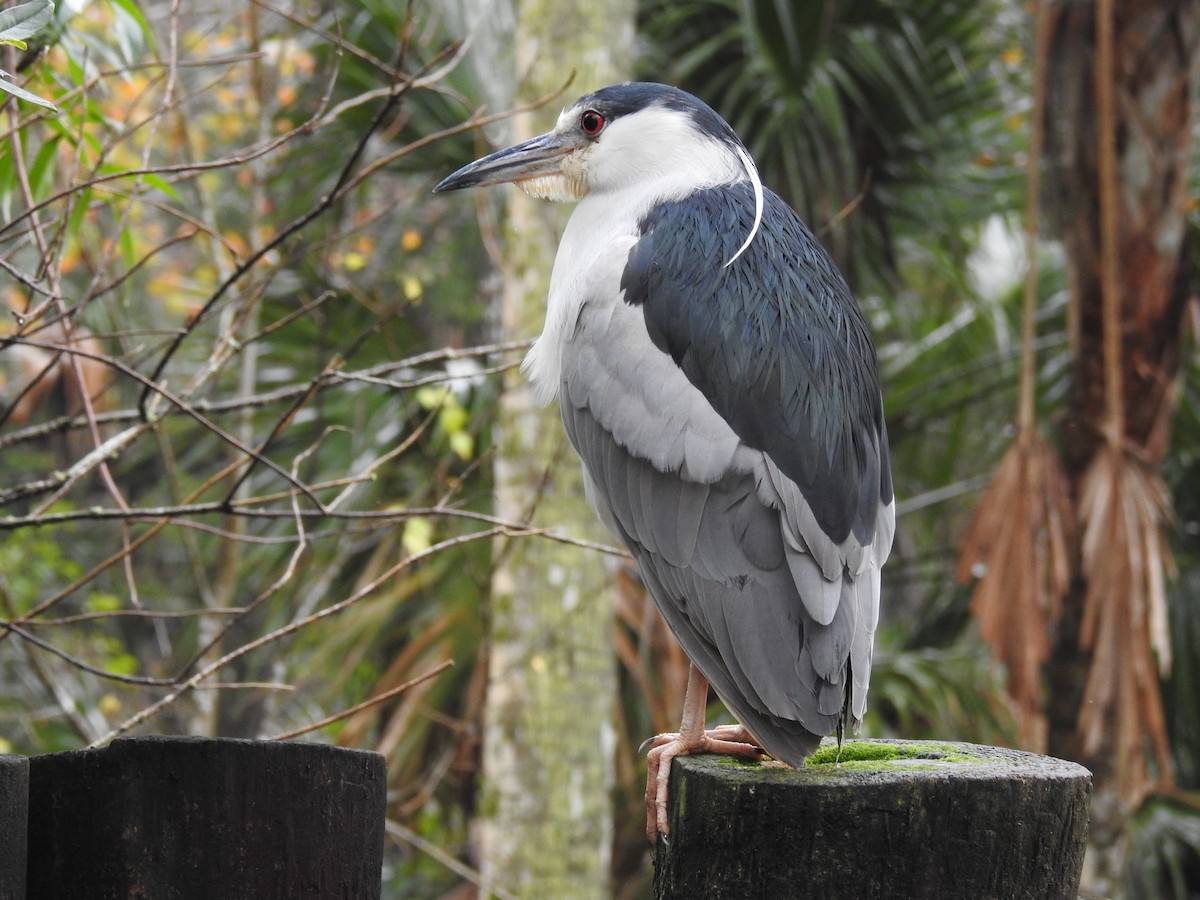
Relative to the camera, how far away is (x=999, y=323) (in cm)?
611

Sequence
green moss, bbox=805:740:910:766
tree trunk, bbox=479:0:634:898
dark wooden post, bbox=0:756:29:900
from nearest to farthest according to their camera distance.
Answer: dark wooden post, bbox=0:756:29:900 < green moss, bbox=805:740:910:766 < tree trunk, bbox=479:0:634:898

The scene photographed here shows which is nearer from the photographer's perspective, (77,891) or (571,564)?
(77,891)

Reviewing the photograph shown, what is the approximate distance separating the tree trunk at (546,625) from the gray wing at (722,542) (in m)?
1.65

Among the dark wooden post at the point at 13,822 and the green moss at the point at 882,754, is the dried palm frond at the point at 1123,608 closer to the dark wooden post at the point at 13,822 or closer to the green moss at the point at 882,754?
the green moss at the point at 882,754

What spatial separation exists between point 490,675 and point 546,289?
4.42 ft

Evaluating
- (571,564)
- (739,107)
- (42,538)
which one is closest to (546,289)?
(571,564)

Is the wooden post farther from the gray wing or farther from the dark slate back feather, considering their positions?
the dark slate back feather

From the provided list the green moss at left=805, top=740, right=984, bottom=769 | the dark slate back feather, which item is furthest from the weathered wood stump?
the dark slate back feather

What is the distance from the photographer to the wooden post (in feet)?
4.99

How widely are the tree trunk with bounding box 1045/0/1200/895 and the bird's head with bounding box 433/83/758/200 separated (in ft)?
7.99

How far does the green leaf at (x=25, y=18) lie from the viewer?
1.54 meters

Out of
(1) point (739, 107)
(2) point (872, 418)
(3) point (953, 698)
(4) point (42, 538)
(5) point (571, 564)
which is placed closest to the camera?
(2) point (872, 418)

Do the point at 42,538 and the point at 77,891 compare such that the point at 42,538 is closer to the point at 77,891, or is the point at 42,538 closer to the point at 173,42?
the point at 173,42

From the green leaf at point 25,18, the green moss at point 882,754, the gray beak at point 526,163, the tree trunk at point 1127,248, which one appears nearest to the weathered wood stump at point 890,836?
the green moss at point 882,754
